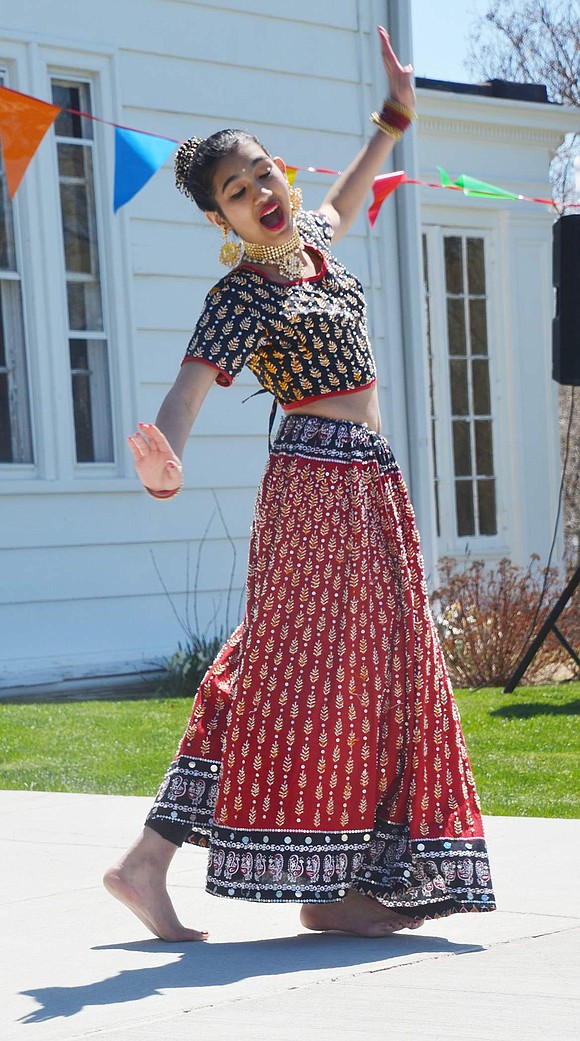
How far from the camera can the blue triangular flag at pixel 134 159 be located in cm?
787

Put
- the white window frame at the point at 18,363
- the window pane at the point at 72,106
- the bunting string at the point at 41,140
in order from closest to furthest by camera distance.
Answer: the bunting string at the point at 41,140 < the white window frame at the point at 18,363 < the window pane at the point at 72,106

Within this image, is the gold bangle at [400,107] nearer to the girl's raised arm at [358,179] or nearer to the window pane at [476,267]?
the girl's raised arm at [358,179]

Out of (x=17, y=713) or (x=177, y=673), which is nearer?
(x=17, y=713)

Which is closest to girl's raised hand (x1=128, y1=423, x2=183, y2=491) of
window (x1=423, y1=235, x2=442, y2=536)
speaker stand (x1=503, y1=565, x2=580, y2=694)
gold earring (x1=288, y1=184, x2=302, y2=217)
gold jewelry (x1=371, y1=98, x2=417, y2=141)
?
gold earring (x1=288, y1=184, x2=302, y2=217)

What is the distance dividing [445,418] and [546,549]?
132cm

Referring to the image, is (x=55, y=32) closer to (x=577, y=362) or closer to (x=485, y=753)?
(x=577, y=362)

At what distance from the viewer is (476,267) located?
12.3 meters

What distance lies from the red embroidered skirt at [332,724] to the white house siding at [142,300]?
5093mm

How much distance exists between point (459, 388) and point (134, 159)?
15.7 feet

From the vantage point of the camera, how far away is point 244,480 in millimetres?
9719

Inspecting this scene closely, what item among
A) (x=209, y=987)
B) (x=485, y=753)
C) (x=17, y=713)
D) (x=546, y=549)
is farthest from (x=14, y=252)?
(x=209, y=987)

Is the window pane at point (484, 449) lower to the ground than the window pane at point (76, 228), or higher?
lower

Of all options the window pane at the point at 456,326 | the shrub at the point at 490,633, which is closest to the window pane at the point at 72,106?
the shrub at the point at 490,633

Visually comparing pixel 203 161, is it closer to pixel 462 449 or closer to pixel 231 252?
pixel 231 252
